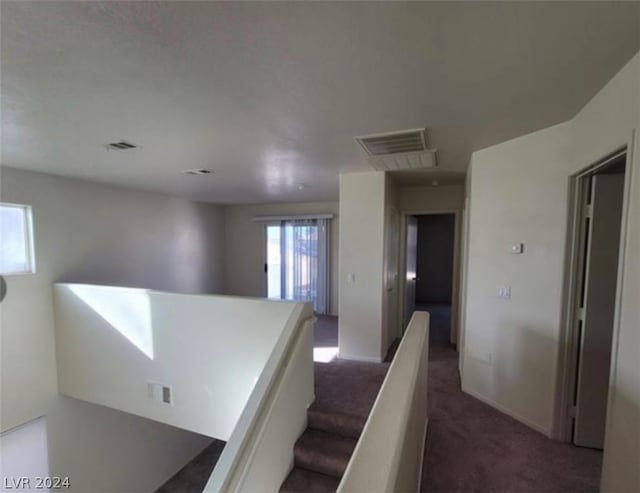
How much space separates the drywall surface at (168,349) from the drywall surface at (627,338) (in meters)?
1.90

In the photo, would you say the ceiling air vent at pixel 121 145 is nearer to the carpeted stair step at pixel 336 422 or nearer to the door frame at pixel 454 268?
the carpeted stair step at pixel 336 422

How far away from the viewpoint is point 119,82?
1.65 m

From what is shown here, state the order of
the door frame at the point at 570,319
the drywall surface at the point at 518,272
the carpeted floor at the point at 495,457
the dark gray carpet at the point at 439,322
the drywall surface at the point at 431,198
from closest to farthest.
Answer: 1. the carpeted floor at the point at 495,457
2. the door frame at the point at 570,319
3. the drywall surface at the point at 518,272
4. the drywall surface at the point at 431,198
5. the dark gray carpet at the point at 439,322

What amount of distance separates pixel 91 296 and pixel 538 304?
14.5ft

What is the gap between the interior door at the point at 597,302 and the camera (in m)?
2.15

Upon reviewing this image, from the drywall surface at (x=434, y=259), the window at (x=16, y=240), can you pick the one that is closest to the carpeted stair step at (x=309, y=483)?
the window at (x=16, y=240)

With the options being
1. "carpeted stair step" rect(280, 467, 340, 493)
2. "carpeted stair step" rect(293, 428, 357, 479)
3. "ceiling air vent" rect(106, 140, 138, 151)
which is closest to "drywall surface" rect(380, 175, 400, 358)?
"carpeted stair step" rect(293, 428, 357, 479)

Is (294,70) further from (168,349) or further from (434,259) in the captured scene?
(434,259)

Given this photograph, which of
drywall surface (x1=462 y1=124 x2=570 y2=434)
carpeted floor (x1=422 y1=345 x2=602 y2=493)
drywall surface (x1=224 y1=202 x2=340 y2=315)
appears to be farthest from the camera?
drywall surface (x1=224 y1=202 x2=340 y2=315)

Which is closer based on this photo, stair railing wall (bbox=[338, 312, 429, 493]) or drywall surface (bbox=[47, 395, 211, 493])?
stair railing wall (bbox=[338, 312, 429, 493])

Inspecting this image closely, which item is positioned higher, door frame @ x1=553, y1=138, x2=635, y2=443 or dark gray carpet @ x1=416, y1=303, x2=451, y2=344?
door frame @ x1=553, y1=138, x2=635, y2=443

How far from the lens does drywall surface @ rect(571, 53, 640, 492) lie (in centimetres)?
137

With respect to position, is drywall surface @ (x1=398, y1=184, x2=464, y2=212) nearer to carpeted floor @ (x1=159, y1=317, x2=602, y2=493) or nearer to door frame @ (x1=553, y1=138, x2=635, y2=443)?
door frame @ (x1=553, y1=138, x2=635, y2=443)

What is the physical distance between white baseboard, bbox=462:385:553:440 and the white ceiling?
2399mm
